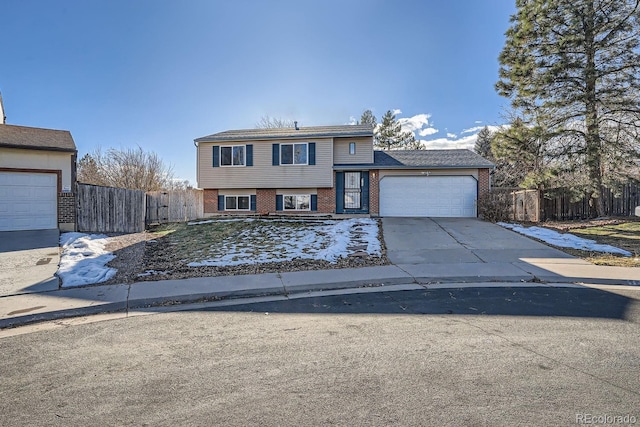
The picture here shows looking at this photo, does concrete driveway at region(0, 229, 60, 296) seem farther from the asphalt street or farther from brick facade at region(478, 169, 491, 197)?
brick facade at region(478, 169, 491, 197)

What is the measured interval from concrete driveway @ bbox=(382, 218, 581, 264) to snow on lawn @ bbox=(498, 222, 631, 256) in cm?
51

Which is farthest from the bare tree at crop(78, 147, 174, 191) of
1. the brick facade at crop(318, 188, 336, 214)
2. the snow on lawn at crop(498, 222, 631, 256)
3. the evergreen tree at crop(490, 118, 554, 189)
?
the snow on lawn at crop(498, 222, 631, 256)

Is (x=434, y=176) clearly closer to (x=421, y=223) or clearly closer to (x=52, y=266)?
(x=421, y=223)

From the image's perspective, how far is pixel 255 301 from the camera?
5668 millimetres

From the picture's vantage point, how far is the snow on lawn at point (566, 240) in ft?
31.0

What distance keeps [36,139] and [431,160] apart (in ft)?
60.3

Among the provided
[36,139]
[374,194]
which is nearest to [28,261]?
[36,139]

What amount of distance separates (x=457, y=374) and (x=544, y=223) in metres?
15.1

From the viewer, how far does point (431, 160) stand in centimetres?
1839

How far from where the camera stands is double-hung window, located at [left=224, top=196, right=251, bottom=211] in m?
19.5

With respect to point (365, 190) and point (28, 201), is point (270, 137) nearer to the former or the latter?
Answer: point (365, 190)

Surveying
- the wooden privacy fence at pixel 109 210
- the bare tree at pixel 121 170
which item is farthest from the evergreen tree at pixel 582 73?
the bare tree at pixel 121 170

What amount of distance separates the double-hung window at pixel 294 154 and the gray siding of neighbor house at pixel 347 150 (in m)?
1.65

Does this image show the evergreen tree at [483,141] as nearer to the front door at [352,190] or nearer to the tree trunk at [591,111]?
the tree trunk at [591,111]
